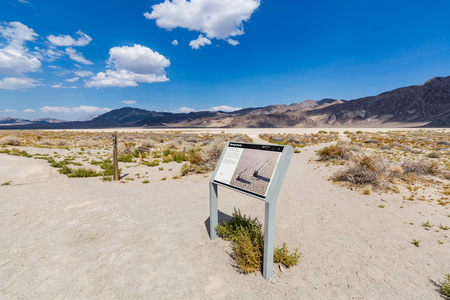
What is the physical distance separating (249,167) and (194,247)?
244 centimetres

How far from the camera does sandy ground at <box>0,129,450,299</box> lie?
3.61 m

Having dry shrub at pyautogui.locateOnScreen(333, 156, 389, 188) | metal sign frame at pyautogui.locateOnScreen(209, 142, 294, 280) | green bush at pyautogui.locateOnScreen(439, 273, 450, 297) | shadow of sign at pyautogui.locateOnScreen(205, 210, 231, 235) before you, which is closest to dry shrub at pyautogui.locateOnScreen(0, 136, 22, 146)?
shadow of sign at pyautogui.locateOnScreen(205, 210, 231, 235)

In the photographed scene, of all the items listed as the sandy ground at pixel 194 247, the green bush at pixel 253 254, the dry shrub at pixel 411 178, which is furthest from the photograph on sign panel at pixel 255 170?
the dry shrub at pixel 411 178

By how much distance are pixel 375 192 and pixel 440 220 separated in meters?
2.53

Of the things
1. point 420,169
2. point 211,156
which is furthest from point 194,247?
point 420,169

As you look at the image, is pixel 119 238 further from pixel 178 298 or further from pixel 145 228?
pixel 178 298

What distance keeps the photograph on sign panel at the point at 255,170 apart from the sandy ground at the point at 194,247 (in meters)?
1.74

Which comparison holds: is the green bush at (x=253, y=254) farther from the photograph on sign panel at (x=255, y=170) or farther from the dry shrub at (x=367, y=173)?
the dry shrub at (x=367, y=173)

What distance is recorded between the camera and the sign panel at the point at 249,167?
3723 millimetres

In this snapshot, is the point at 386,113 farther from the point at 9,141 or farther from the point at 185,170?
the point at 9,141

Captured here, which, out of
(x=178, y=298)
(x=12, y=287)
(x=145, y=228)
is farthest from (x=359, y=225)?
(x=12, y=287)

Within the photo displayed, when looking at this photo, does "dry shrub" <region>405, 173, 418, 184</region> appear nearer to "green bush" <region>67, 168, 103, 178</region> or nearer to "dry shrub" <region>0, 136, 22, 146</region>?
"green bush" <region>67, 168, 103, 178</region>

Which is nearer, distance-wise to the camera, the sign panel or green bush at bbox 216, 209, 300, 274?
the sign panel

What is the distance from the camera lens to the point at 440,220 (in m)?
6.19
